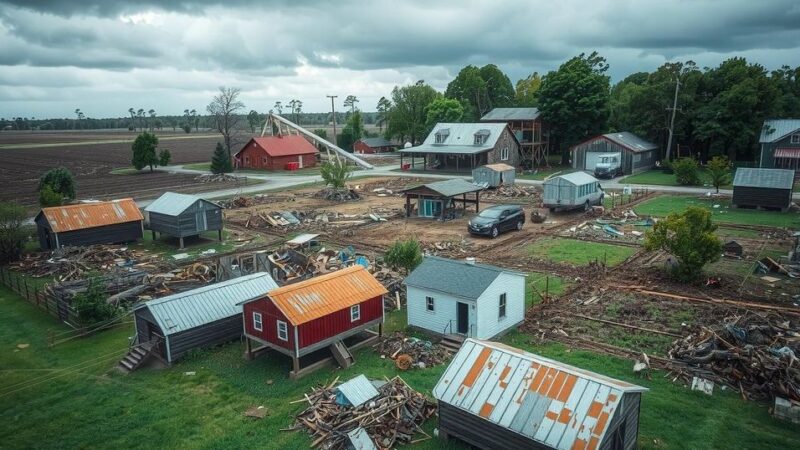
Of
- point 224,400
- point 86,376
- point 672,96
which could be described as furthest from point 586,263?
point 672,96

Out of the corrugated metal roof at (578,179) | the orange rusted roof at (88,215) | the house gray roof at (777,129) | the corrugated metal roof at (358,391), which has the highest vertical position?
the house gray roof at (777,129)

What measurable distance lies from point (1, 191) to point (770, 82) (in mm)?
86077

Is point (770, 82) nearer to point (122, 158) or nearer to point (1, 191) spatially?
point (1, 191)

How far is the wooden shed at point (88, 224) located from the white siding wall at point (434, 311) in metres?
23.1

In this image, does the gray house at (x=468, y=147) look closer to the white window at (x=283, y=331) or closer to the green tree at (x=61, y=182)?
the green tree at (x=61, y=182)

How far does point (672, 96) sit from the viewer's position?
65.3 meters

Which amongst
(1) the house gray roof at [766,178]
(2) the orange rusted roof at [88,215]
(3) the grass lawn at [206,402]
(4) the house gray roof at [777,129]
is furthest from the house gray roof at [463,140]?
(3) the grass lawn at [206,402]

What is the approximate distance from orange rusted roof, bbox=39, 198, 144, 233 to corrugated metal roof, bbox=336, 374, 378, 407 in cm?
2592

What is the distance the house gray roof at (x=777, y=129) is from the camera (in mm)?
56000

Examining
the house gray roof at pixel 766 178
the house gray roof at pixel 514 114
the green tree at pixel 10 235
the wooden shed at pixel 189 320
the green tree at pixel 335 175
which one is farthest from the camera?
the house gray roof at pixel 514 114

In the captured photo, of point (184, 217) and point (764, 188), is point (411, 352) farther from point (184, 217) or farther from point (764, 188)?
point (764, 188)

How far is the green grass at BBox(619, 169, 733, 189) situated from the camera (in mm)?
55281

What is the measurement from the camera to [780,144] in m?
56.5

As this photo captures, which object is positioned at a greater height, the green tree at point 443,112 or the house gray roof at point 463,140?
the green tree at point 443,112
